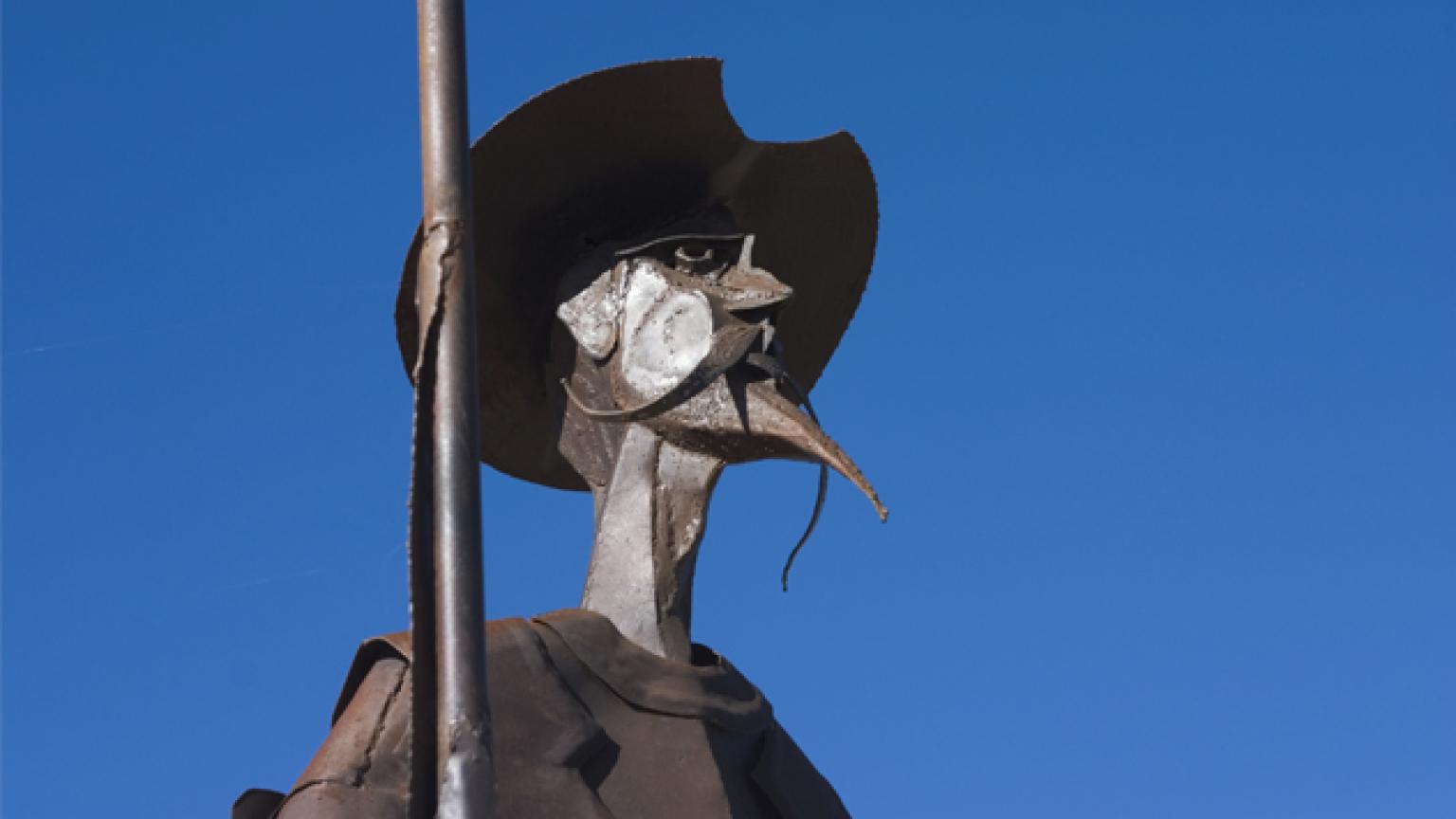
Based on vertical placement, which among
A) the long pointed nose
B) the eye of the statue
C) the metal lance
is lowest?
the metal lance

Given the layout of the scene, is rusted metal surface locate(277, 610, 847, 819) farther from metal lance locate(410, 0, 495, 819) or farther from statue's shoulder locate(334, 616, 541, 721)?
metal lance locate(410, 0, 495, 819)

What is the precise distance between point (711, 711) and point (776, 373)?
0.85 metres

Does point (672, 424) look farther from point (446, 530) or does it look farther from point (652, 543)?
point (446, 530)

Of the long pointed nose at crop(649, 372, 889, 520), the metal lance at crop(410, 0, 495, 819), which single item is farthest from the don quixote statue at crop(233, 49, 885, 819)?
the metal lance at crop(410, 0, 495, 819)

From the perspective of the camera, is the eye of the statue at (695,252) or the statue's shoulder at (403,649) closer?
the statue's shoulder at (403,649)

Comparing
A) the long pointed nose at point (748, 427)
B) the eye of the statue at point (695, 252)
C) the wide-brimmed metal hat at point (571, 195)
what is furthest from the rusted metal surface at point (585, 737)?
the eye of the statue at point (695, 252)

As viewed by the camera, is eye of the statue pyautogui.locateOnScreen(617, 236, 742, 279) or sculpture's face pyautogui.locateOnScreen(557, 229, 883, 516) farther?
eye of the statue pyautogui.locateOnScreen(617, 236, 742, 279)

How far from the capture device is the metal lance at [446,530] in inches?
179

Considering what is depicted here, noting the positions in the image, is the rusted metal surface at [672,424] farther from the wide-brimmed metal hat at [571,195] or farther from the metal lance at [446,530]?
the metal lance at [446,530]

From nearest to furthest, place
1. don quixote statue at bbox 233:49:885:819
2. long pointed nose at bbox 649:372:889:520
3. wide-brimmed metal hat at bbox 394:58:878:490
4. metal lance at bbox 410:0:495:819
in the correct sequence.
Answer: metal lance at bbox 410:0:495:819, don quixote statue at bbox 233:49:885:819, long pointed nose at bbox 649:372:889:520, wide-brimmed metal hat at bbox 394:58:878:490

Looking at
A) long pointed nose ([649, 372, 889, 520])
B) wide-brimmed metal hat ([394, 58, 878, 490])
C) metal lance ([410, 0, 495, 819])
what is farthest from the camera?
wide-brimmed metal hat ([394, 58, 878, 490])

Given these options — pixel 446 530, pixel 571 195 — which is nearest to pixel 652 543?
pixel 571 195

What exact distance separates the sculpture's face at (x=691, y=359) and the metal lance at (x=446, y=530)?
1.61 metres

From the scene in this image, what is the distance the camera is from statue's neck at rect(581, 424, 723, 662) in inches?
249
